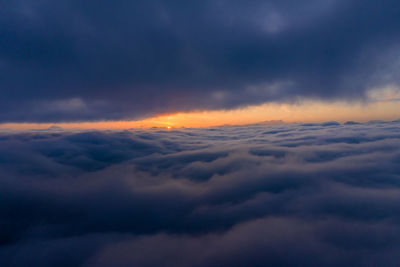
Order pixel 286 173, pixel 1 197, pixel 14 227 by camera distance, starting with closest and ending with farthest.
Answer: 1. pixel 14 227
2. pixel 1 197
3. pixel 286 173

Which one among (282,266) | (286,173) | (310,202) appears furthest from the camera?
(286,173)

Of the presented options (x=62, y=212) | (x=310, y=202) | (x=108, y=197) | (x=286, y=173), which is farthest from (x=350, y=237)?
(x=62, y=212)

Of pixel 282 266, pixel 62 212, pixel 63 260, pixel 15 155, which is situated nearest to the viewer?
pixel 282 266

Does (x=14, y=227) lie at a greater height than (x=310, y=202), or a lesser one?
lesser

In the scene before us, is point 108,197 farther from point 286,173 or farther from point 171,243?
point 286,173

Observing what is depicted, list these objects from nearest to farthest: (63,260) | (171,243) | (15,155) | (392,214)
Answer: (63,260), (171,243), (392,214), (15,155)

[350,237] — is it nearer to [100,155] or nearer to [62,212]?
[62,212]

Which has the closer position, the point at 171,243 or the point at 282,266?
the point at 282,266

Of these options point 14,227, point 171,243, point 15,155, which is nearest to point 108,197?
point 14,227

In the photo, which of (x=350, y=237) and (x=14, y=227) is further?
(x=14, y=227)
